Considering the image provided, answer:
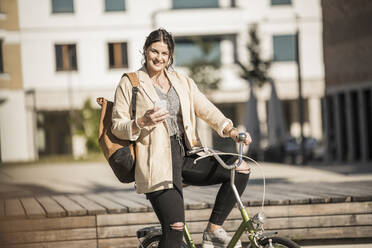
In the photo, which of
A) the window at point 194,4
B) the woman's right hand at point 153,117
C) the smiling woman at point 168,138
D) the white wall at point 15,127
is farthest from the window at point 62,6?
the woman's right hand at point 153,117

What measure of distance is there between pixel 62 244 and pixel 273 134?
53.6 feet

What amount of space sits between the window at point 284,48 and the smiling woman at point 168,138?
113 ft

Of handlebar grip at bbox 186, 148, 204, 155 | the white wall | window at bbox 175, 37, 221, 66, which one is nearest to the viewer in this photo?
handlebar grip at bbox 186, 148, 204, 155

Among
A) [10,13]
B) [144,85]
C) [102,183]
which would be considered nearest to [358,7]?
[102,183]

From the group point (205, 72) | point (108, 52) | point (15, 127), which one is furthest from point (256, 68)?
point (15, 127)

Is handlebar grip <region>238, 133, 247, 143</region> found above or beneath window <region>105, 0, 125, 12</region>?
beneath

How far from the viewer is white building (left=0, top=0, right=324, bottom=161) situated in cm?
3791

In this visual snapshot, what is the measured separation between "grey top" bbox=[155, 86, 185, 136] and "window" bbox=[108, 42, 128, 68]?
112 ft

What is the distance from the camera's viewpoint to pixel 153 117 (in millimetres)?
4008

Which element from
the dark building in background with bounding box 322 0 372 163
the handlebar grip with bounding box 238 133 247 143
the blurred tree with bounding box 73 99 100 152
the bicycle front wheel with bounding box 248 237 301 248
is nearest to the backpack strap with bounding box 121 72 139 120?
the handlebar grip with bounding box 238 133 247 143

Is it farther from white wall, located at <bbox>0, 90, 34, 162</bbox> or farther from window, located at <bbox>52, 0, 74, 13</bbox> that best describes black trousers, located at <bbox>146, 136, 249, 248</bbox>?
window, located at <bbox>52, 0, 74, 13</bbox>

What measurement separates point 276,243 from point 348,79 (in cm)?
1881

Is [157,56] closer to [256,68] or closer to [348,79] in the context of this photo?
[348,79]

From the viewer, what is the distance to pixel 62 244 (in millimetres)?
6207
